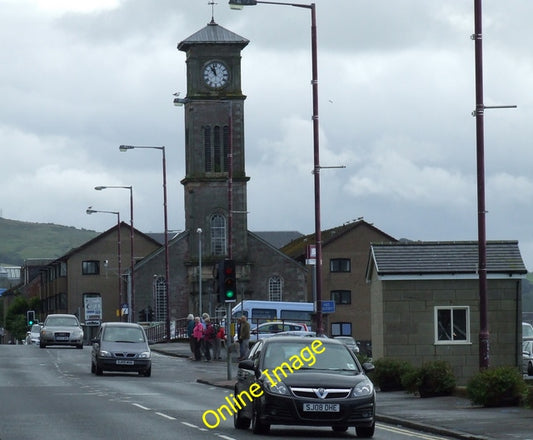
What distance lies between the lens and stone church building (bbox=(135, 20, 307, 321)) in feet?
318

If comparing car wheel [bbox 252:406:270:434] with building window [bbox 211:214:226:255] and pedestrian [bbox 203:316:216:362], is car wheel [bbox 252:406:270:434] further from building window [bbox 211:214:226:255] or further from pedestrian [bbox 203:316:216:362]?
building window [bbox 211:214:226:255]

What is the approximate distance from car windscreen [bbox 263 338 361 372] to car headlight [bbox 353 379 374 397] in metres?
0.80

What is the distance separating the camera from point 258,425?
21.4m

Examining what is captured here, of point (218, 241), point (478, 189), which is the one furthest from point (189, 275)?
point (478, 189)

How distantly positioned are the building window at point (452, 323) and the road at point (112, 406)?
7387 mm

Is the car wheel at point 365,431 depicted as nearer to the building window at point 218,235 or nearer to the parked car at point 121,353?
the parked car at point 121,353

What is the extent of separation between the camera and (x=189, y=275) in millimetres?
102188

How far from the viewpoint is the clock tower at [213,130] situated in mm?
96938

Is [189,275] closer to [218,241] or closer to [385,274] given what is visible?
[218,241]

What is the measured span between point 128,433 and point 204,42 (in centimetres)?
7615

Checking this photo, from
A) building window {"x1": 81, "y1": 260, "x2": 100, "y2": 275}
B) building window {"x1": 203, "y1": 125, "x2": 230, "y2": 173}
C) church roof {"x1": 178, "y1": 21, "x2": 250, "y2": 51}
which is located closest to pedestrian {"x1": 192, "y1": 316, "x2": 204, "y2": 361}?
building window {"x1": 203, "y1": 125, "x2": 230, "y2": 173}

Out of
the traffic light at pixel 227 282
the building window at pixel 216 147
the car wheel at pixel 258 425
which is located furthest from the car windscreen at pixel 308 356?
the building window at pixel 216 147

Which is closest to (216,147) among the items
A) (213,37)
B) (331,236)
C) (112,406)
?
(213,37)

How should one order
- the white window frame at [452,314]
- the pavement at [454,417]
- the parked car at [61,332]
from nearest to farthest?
the pavement at [454,417] < the white window frame at [452,314] < the parked car at [61,332]
